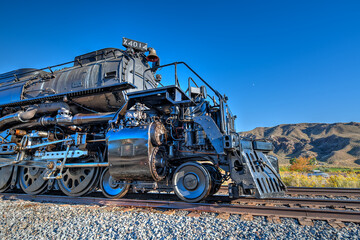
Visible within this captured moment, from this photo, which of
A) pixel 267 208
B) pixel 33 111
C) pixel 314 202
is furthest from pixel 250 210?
pixel 33 111

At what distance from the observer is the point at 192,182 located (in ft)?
16.3

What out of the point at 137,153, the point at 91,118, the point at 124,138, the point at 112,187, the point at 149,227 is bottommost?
the point at 149,227

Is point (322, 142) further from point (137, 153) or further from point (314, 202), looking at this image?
point (137, 153)

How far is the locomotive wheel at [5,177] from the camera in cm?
780

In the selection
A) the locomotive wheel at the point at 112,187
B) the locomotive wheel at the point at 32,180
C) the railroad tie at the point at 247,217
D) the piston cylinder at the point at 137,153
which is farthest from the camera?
the locomotive wheel at the point at 32,180

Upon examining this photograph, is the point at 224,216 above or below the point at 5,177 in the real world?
below

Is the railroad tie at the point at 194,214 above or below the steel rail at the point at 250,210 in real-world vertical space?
below

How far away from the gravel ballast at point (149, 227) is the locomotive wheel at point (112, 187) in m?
1.41

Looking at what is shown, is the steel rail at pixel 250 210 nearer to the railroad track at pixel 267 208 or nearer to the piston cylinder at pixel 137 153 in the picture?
the railroad track at pixel 267 208

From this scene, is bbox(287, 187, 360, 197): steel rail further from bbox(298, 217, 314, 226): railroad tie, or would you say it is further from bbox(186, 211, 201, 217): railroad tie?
bbox(186, 211, 201, 217): railroad tie

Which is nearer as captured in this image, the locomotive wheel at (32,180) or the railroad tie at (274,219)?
the railroad tie at (274,219)

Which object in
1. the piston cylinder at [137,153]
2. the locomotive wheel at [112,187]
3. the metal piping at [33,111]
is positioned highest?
the metal piping at [33,111]

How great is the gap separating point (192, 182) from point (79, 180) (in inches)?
157

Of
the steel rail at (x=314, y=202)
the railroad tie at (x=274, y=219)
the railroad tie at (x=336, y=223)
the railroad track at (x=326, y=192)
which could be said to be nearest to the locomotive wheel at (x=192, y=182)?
the steel rail at (x=314, y=202)
